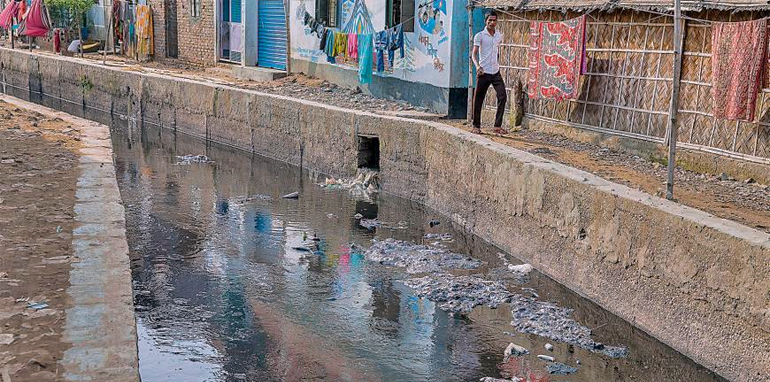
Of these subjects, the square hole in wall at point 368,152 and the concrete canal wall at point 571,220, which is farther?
the square hole in wall at point 368,152

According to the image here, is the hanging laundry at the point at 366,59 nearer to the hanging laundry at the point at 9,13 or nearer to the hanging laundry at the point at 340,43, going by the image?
the hanging laundry at the point at 340,43

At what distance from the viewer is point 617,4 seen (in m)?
10.9

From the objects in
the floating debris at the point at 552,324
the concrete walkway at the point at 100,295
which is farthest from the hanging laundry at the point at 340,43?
the floating debris at the point at 552,324

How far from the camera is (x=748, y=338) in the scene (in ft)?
19.0

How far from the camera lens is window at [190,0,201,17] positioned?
24125 millimetres

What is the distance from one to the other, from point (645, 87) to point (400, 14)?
608 cm

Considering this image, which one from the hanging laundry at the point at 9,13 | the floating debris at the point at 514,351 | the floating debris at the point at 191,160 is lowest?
the floating debris at the point at 514,351

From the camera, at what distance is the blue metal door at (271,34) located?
68.8ft

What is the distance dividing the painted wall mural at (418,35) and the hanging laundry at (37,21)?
1329cm

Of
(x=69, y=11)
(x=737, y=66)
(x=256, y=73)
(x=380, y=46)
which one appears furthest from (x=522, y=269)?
(x=69, y=11)

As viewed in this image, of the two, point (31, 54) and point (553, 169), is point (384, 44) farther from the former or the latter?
point (31, 54)

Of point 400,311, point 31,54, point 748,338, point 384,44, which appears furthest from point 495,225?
point 31,54

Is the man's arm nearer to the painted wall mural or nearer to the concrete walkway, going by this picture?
the painted wall mural

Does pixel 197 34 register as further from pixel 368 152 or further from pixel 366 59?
pixel 368 152
